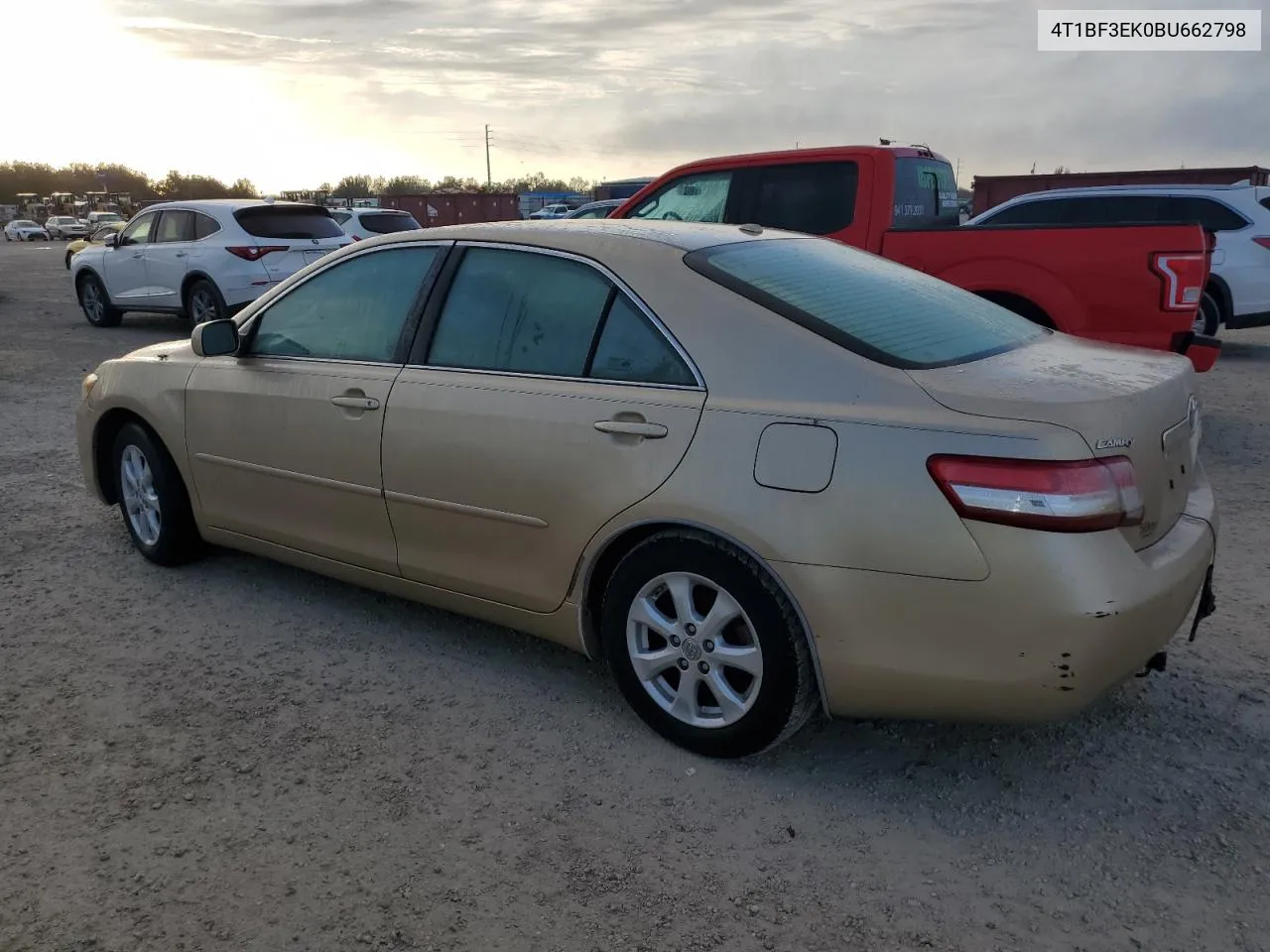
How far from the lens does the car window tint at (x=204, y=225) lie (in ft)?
42.1

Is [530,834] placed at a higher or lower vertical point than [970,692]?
lower

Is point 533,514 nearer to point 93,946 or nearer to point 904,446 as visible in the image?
point 904,446

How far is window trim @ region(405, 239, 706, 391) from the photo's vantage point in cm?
312

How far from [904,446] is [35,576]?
13.5 ft

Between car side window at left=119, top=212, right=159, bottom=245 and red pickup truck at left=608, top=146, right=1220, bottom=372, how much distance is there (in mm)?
8419

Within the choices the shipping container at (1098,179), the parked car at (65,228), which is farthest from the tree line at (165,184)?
the shipping container at (1098,179)

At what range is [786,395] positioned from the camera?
2.86 m

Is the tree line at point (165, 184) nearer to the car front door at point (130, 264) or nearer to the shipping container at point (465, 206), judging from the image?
the shipping container at point (465, 206)

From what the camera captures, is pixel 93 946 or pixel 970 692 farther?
pixel 970 692

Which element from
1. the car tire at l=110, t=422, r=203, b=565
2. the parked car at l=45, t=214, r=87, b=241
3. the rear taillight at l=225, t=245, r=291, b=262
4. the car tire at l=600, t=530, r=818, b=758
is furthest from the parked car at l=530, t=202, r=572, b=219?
the parked car at l=45, t=214, r=87, b=241

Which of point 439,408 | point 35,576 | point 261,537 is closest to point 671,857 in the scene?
point 439,408

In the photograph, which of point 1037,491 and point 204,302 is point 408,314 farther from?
point 204,302

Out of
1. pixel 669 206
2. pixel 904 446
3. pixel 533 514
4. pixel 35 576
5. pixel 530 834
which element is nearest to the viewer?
pixel 904 446

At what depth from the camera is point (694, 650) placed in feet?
10.1
